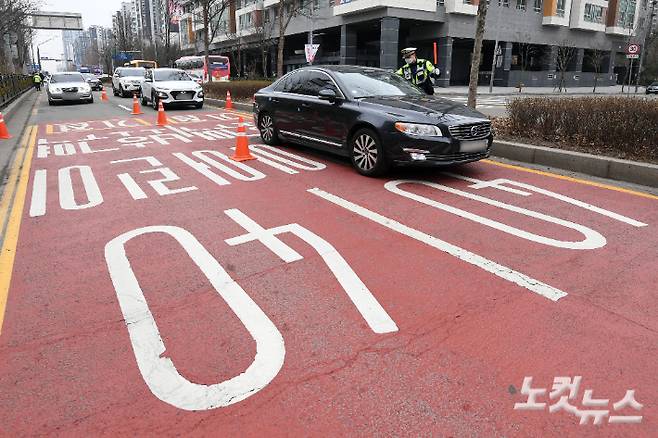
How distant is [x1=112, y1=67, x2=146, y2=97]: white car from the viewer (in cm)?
2950

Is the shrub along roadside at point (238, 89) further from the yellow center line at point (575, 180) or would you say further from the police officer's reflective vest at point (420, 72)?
the yellow center line at point (575, 180)

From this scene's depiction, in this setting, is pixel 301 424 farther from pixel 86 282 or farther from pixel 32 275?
pixel 32 275

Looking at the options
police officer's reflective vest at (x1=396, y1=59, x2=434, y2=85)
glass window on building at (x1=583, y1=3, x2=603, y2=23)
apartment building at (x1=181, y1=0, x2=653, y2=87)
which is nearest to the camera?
police officer's reflective vest at (x1=396, y1=59, x2=434, y2=85)

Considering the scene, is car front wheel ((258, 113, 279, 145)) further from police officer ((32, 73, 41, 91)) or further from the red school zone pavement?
police officer ((32, 73, 41, 91))

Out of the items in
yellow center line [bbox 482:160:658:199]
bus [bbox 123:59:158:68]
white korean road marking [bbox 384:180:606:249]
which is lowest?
white korean road marking [bbox 384:180:606:249]

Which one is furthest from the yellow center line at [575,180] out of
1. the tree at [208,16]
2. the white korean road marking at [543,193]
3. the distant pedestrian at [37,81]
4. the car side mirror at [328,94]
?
the distant pedestrian at [37,81]

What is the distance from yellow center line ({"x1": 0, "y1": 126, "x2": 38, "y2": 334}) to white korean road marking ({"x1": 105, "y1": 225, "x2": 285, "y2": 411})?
766mm

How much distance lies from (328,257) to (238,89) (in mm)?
18718

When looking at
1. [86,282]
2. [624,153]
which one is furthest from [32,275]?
[624,153]

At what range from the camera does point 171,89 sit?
65.2ft

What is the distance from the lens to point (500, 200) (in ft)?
20.2

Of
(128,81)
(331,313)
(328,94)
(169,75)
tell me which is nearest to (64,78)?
(128,81)

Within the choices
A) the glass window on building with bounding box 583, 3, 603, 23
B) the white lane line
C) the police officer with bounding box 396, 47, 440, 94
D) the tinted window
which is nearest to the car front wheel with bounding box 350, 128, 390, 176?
the tinted window

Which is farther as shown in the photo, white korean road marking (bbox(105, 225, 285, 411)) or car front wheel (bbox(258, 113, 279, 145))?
car front wheel (bbox(258, 113, 279, 145))
